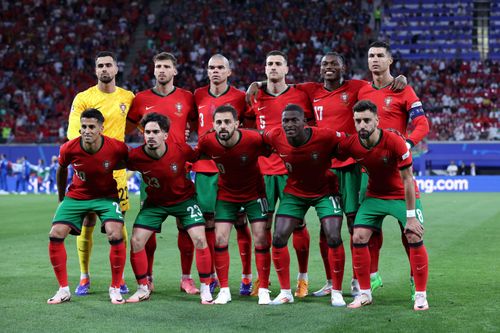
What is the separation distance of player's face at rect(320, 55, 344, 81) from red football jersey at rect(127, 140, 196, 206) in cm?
163

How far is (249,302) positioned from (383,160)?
1.94 m

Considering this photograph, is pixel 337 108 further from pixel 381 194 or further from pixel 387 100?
pixel 381 194

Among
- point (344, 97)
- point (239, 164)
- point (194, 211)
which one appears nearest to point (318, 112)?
point (344, 97)

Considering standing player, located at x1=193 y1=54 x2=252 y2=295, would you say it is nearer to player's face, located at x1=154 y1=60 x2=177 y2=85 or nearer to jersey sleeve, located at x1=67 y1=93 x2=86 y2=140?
player's face, located at x1=154 y1=60 x2=177 y2=85

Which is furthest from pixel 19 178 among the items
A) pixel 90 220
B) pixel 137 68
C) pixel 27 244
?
pixel 90 220

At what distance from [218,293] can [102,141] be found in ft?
6.64

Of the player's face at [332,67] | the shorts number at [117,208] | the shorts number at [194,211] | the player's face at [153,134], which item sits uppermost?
the player's face at [332,67]

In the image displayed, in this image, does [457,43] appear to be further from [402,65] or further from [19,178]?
[19,178]

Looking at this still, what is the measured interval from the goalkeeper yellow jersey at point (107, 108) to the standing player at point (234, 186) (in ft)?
3.97

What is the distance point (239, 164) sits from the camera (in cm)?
802

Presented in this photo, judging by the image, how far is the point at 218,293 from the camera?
329 inches

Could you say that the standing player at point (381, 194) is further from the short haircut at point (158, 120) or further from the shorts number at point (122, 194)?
the shorts number at point (122, 194)

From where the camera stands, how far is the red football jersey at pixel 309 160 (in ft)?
25.2

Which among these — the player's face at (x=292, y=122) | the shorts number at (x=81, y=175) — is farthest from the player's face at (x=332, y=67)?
the shorts number at (x=81, y=175)
